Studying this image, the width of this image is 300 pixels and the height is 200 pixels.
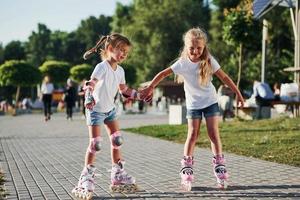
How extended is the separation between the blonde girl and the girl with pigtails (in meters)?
0.47

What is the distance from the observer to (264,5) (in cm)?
2000

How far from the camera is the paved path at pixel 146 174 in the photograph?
526 centimetres

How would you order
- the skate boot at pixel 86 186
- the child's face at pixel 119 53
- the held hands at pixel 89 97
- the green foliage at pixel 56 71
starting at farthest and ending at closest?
the green foliage at pixel 56 71 < the child's face at pixel 119 53 < the held hands at pixel 89 97 < the skate boot at pixel 86 186

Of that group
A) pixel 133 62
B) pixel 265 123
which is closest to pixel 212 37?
pixel 133 62

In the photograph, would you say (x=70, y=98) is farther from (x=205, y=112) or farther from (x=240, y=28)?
(x=205, y=112)

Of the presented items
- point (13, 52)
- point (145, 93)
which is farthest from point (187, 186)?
point (13, 52)

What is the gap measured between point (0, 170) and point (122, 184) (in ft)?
8.13

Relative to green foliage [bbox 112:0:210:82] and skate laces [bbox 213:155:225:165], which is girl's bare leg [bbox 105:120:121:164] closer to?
skate laces [bbox 213:155:225:165]

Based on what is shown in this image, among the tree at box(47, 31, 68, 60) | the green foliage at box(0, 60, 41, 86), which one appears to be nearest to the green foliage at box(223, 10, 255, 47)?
the green foliage at box(0, 60, 41, 86)

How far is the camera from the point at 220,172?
5555mm

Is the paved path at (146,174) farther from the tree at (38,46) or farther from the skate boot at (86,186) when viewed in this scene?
the tree at (38,46)

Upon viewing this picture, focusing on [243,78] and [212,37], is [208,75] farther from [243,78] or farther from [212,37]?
[212,37]

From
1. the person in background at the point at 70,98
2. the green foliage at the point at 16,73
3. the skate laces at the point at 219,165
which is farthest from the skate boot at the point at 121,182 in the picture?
the green foliage at the point at 16,73

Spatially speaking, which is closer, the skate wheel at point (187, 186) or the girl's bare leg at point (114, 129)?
the skate wheel at point (187, 186)
